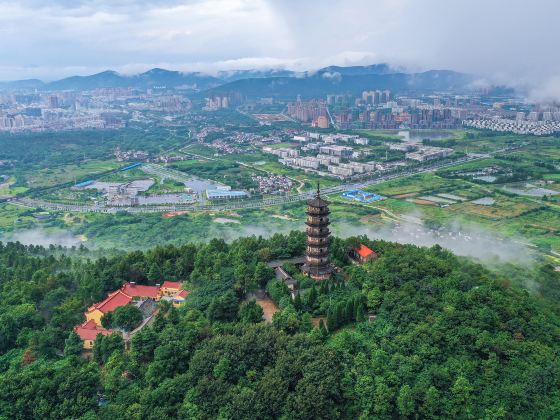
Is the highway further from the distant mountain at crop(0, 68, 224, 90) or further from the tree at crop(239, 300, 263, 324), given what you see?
the distant mountain at crop(0, 68, 224, 90)

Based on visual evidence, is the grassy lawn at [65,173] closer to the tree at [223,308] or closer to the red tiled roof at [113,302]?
the red tiled roof at [113,302]

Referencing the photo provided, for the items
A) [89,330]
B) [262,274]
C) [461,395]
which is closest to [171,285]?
[89,330]

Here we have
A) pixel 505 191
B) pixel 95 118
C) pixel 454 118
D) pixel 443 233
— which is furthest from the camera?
pixel 95 118

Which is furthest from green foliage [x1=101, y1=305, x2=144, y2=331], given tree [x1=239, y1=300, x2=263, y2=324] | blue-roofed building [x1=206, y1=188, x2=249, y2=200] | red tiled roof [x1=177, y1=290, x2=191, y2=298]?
blue-roofed building [x1=206, y1=188, x2=249, y2=200]

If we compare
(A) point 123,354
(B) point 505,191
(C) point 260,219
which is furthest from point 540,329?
(B) point 505,191

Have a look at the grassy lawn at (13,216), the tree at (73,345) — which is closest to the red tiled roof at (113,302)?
the tree at (73,345)

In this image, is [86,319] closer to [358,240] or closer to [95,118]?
[358,240]
